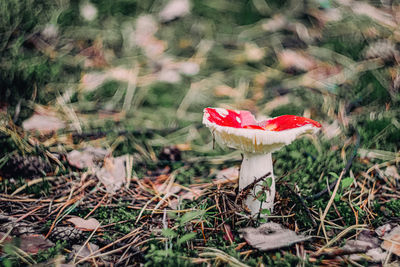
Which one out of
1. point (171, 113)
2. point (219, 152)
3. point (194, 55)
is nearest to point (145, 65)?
point (194, 55)

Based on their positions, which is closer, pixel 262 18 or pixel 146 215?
pixel 146 215

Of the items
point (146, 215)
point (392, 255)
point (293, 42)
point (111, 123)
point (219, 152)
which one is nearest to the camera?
point (392, 255)

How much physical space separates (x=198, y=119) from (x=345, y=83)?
1426 millimetres

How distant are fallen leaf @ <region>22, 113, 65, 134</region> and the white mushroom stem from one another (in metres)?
1.59

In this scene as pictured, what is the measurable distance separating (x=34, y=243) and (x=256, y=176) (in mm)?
1067

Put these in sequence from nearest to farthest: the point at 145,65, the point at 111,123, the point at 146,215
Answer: the point at 146,215
the point at 111,123
the point at 145,65

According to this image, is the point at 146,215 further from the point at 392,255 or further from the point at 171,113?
the point at 171,113

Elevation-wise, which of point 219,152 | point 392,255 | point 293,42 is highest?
point 293,42

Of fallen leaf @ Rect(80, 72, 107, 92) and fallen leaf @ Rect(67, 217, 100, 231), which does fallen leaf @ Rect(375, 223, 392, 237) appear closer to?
fallen leaf @ Rect(67, 217, 100, 231)

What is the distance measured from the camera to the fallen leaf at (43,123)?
240cm

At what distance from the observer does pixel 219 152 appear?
2367mm

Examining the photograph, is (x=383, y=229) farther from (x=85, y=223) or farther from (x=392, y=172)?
(x=85, y=223)

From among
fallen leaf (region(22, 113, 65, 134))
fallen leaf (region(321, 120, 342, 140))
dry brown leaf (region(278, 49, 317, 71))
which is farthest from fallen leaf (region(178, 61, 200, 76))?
fallen leaf (region(321, 120, 342, 140))

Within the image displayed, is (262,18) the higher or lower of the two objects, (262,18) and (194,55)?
the higher
